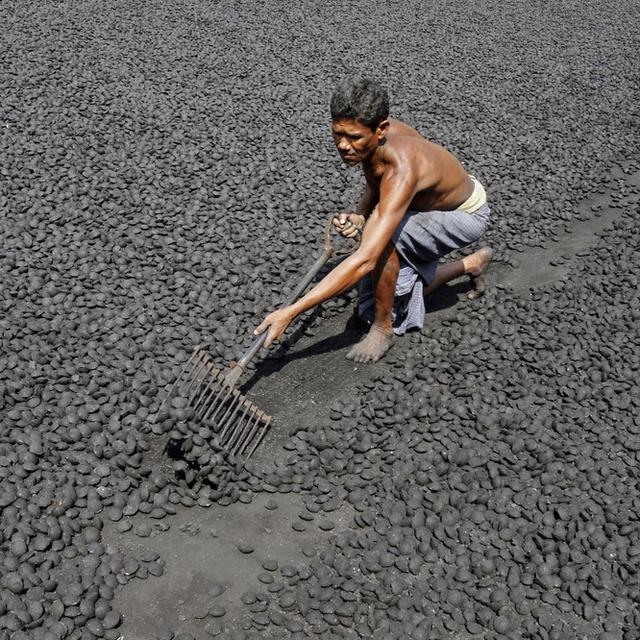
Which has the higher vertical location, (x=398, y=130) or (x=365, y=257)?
(x=398, y=130)

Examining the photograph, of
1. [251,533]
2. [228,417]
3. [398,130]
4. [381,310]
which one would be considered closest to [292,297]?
[381,310]

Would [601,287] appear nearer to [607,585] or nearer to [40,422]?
[607,585]

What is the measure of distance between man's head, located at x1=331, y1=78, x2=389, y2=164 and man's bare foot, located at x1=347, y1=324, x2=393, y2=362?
137 centimetres

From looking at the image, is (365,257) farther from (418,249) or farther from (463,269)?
(463,269)

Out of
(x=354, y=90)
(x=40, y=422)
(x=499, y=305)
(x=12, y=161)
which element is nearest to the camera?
(x=354, y=90)

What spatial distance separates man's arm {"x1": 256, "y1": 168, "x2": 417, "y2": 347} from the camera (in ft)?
A: 13.9

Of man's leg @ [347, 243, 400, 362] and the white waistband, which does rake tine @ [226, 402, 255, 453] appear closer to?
man's leg @ [347, 243, 400, 362]

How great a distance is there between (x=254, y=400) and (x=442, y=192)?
191 cm

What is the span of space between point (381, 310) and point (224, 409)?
4.28 ft

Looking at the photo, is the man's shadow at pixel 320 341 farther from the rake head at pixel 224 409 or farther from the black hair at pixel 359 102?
the black hair at pixel 359 102

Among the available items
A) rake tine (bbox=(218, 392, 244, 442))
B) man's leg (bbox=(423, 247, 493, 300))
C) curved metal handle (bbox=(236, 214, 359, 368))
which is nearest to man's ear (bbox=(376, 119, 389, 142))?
curved metal handle (bbox=(236, 214, 359, 368))

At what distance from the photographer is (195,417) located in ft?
13.8

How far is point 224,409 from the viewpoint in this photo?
15.4 feet

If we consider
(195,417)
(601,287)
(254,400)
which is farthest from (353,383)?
(601,287)
